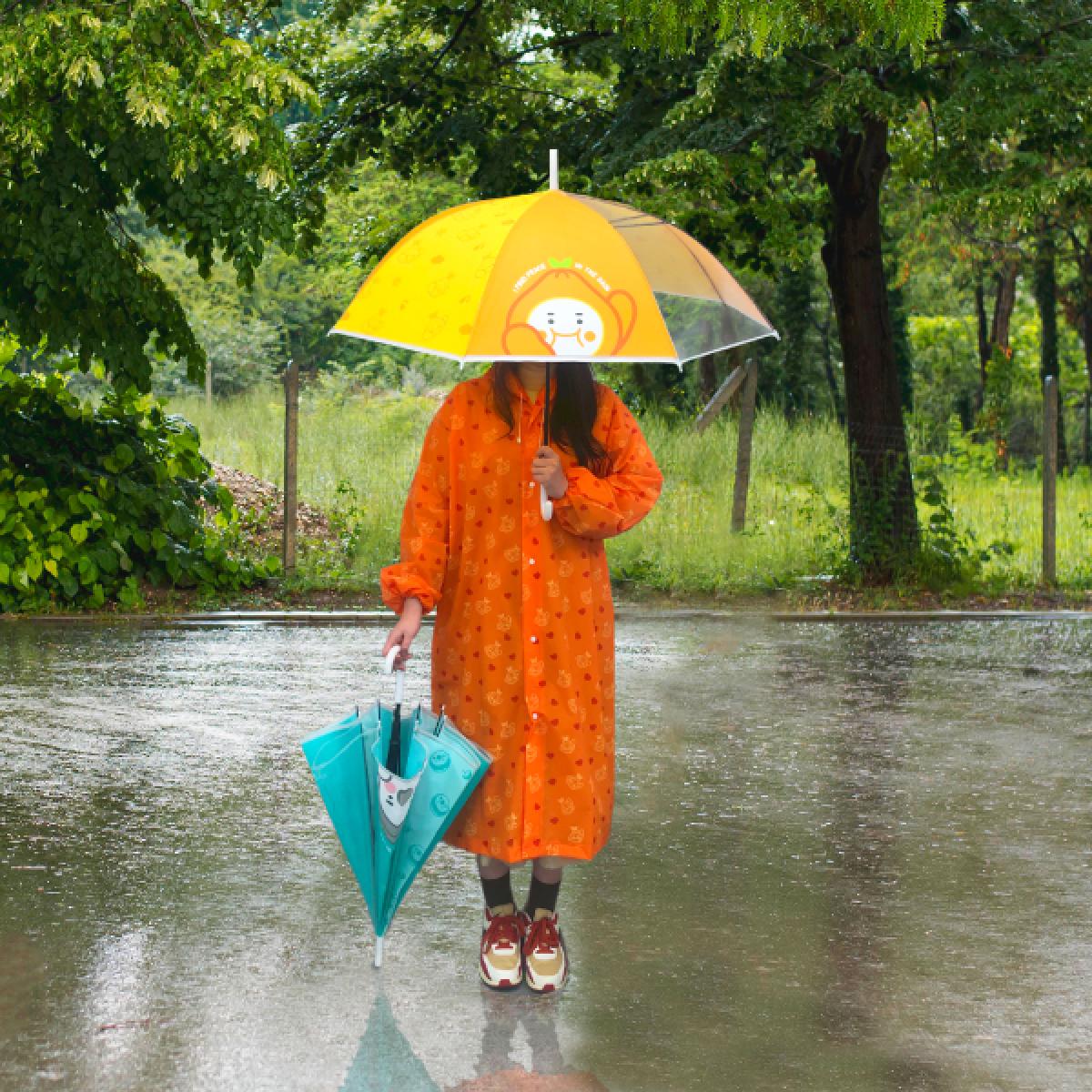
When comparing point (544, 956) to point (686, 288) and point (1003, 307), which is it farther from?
point (1003, 307)

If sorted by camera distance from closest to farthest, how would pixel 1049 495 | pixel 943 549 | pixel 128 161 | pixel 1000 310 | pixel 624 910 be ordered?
pixel 624 910, pixel 128 161, pixel 943 549, pixel 1049 495, pixel 1000 310

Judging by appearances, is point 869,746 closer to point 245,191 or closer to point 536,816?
point 536,816

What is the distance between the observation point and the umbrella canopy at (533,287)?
169 inches

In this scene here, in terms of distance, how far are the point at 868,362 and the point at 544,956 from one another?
1024 centimetres

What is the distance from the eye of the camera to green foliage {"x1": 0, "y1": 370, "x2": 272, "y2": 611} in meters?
12.4

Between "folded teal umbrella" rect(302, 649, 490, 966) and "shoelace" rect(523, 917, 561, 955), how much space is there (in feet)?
1.14

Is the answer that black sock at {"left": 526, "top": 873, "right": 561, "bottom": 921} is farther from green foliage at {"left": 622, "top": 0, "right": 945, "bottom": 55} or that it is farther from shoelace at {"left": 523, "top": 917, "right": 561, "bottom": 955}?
green foliage at {"left": 622, "top": 0, "right": 945, "bottom": 55}

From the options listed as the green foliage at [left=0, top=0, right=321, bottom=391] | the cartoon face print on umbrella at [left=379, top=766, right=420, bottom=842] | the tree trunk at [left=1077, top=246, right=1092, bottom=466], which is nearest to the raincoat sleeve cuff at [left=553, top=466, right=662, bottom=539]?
the cartoon face print on umbrella at [left=379, top=766, right=420, bottom=842]

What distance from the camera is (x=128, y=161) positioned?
37.5 feet

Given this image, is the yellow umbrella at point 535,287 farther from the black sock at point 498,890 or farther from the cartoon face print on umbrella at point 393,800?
the black sock at point 498,890

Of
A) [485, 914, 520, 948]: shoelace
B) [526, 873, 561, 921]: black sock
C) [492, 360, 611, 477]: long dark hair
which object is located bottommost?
[485, 914, 520, 948]: shoelace

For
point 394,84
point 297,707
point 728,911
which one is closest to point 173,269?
point 394,84

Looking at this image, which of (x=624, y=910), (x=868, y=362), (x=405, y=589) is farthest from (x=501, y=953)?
(x=868, y=362)

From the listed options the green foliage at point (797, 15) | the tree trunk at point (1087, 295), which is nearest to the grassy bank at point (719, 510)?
the green foliage at point (797, 15)
